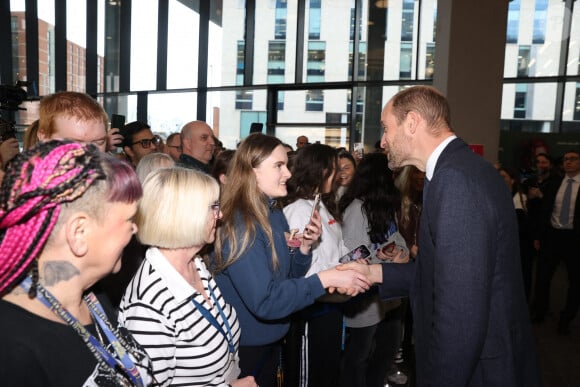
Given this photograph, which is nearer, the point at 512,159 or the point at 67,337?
the point at 67,337

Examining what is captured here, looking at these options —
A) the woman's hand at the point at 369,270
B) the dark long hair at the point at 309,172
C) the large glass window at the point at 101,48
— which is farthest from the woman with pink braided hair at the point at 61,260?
the large glass window at the point at 101,48

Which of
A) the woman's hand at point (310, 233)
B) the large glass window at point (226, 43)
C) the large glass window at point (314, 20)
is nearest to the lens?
the woman's hand at point (310, 233)

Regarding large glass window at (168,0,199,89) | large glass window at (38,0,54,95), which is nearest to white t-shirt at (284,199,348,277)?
large glass window at (168,0,199,89)

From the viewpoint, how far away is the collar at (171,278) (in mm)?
1574

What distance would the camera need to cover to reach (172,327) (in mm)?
1530

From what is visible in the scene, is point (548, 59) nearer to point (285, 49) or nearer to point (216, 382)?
point (285, 49)

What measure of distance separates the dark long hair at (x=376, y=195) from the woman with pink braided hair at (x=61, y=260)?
2463 mm

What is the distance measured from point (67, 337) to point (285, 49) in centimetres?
1047

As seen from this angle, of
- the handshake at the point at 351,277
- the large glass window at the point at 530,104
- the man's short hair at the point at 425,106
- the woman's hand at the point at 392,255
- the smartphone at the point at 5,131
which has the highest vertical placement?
the large glass window at the point at 530,104

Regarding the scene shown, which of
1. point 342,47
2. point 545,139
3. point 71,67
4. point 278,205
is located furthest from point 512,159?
point 71,67

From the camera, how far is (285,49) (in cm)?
1080

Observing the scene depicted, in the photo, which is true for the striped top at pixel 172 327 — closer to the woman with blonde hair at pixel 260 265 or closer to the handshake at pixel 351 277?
the woman with blonde hair at pixel 260 265

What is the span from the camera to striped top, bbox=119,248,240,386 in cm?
148

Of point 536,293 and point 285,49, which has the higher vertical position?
point 285,49
